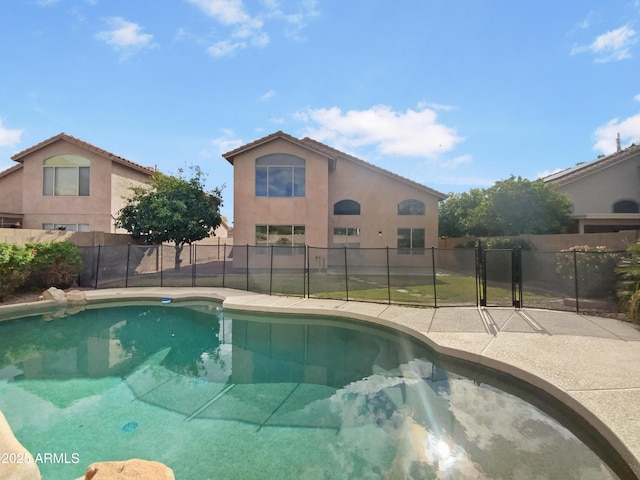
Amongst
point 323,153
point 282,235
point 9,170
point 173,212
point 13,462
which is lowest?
point 13,462

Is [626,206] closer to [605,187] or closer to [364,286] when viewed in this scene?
[605,187]

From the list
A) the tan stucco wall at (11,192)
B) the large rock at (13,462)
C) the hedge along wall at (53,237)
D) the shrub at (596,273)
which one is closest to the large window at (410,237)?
the shrub at (596,273)

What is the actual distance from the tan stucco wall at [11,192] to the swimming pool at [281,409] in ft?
43.6

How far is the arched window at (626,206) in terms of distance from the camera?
18156 millimetres

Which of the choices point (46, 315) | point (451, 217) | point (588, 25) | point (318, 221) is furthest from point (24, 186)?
point (451, 217)

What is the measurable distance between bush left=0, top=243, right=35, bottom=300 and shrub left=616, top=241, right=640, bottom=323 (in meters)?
16.9

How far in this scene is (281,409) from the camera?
4.70m

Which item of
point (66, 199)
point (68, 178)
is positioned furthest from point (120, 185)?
point (66, 199)

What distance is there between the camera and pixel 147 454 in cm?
367

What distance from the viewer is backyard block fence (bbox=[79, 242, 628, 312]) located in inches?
337

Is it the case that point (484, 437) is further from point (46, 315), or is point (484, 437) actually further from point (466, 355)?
point (46, 315)

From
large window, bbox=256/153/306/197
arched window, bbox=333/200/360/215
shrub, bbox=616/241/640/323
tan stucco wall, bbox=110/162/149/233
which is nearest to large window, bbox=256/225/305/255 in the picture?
large window, bbox=256/153/306/197

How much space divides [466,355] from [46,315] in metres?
11.7

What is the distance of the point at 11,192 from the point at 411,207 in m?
22.0
